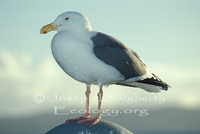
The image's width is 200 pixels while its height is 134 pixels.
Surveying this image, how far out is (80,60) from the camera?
7703mm

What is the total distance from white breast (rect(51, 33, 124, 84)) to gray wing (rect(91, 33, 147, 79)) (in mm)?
131

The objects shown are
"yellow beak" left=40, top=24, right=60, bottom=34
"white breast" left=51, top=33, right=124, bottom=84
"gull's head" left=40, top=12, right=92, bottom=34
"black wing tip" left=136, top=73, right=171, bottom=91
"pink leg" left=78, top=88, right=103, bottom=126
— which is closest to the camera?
"white breast" left=51, top=33, right=124, bottom=84

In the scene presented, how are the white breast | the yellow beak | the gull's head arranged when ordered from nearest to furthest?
the white breast → the gull's head → the yellow beak

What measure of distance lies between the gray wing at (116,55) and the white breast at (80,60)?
13 cm

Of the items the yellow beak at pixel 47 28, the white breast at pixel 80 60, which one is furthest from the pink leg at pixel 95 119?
Answer: the yellow beak at pixel 47 28

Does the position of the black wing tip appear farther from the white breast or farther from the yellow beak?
the yellow beak

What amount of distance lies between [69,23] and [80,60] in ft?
3.73

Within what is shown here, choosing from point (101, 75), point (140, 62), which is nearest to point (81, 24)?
point (101, 75)

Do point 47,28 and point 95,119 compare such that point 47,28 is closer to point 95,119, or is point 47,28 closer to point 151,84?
point 95,119

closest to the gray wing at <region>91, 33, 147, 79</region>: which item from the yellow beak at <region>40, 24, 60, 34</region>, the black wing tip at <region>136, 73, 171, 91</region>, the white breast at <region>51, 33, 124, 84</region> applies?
the white breast at <region>51, 33, 124, 84</region>

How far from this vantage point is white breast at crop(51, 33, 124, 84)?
772 centimetres

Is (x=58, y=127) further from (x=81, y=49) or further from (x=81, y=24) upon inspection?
(x=81, y=24)

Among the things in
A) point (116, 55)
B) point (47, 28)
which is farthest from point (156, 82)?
point (47, 28)

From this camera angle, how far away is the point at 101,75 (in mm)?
7902
